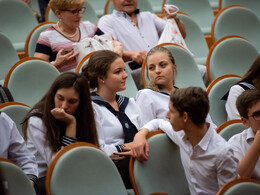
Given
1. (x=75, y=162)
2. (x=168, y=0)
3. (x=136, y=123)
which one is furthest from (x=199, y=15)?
(x=75, y=162)

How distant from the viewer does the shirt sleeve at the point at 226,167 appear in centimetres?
195

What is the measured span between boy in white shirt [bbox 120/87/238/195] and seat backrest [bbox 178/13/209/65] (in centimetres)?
210

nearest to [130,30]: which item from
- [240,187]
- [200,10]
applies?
[200,10]

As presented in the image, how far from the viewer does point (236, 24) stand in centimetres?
411

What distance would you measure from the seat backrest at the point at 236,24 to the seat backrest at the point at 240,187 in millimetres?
2310

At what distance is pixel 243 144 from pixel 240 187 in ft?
1.23

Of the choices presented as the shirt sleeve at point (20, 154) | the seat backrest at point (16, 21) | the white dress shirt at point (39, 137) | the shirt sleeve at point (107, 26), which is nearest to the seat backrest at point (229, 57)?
the shirt sleeve at point (107, 26)

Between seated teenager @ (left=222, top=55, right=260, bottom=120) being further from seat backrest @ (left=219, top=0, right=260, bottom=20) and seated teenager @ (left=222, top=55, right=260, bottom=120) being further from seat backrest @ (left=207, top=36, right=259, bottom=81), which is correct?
seat backrest @ (left=219, top=0, right=260, bottom=20)

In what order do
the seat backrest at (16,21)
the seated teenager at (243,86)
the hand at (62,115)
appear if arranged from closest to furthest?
the hand at (62,115) → the seated teenager at (243,86) → the seat backrest at (16,21)

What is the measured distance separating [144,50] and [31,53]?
2.65ft

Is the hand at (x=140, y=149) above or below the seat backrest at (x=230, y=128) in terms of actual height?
above

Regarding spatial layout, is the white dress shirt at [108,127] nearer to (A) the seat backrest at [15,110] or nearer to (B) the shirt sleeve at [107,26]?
(A) the seat backrest at [15,110]

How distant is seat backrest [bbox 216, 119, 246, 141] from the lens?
2.34 meters

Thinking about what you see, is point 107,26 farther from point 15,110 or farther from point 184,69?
point 15,110
